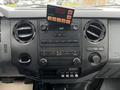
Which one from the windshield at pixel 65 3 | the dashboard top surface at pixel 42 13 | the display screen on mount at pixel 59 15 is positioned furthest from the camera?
the windshield at pixel 65 3

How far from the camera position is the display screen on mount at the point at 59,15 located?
1.99 m

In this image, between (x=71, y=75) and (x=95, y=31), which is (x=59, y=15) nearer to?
(x=95, y=31)

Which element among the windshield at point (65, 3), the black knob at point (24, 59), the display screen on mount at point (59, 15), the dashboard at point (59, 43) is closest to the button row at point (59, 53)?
the dashboard at point (59, 43)

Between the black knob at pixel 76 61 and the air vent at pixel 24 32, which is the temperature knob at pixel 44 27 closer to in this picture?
the air vent at pixel 24 32

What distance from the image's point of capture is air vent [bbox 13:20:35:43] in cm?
216

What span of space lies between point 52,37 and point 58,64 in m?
0.20

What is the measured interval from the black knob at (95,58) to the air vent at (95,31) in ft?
0.35

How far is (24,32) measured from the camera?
217cm

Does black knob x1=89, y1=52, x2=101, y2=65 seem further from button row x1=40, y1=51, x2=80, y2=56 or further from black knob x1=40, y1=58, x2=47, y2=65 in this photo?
black knob x1=40, y1=58, x2=47, y2=65

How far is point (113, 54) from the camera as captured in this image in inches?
87.1

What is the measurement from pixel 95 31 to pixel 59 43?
11.0 inches

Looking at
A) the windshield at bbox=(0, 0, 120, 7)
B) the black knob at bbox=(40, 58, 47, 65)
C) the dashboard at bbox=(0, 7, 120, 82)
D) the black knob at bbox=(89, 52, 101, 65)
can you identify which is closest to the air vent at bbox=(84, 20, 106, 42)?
the dashboard at bbox=(0, 7, 120, 82)

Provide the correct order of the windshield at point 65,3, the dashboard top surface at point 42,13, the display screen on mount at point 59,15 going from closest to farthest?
the display screen on mount at point 59,15, the dashboard top surface at point 42,13, the windshield at point 65,3

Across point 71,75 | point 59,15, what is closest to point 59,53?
point 71,75
